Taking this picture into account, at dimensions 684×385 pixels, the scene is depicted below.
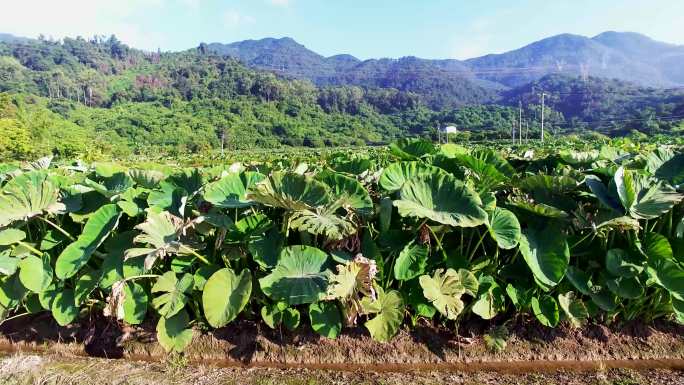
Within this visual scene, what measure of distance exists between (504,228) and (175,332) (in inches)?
70.7

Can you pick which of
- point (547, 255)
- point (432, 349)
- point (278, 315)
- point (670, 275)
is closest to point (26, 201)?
point (278, 315)

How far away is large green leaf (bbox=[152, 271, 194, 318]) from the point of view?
2451mm

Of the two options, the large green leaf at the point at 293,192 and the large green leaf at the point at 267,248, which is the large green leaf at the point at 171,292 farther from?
the large green leaf at the point at 293,192

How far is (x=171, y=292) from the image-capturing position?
2504 mm

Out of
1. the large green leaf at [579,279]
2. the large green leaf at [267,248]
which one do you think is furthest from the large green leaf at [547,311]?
the large green leaf at [267,248]

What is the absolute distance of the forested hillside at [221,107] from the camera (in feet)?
203

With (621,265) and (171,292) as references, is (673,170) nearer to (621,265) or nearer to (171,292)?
(621,265)

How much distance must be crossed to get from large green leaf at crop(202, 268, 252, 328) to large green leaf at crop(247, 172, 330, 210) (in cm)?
47

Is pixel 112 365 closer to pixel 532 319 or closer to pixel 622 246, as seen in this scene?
pixel 532 319

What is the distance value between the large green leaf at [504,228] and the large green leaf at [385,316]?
0.57m

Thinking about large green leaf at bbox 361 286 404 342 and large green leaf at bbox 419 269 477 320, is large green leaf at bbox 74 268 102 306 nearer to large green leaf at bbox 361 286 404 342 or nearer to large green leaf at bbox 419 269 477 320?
large green leaf at bbox 361 286 404 342

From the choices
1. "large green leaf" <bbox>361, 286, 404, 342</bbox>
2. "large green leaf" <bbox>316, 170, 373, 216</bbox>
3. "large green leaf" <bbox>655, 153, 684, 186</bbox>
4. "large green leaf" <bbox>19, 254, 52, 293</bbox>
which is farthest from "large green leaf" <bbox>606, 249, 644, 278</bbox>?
"large green leaf" <bbox>19, 254, 52, 293</bbox>

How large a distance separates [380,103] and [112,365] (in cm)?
10725

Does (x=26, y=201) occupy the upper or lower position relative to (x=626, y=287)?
upper
